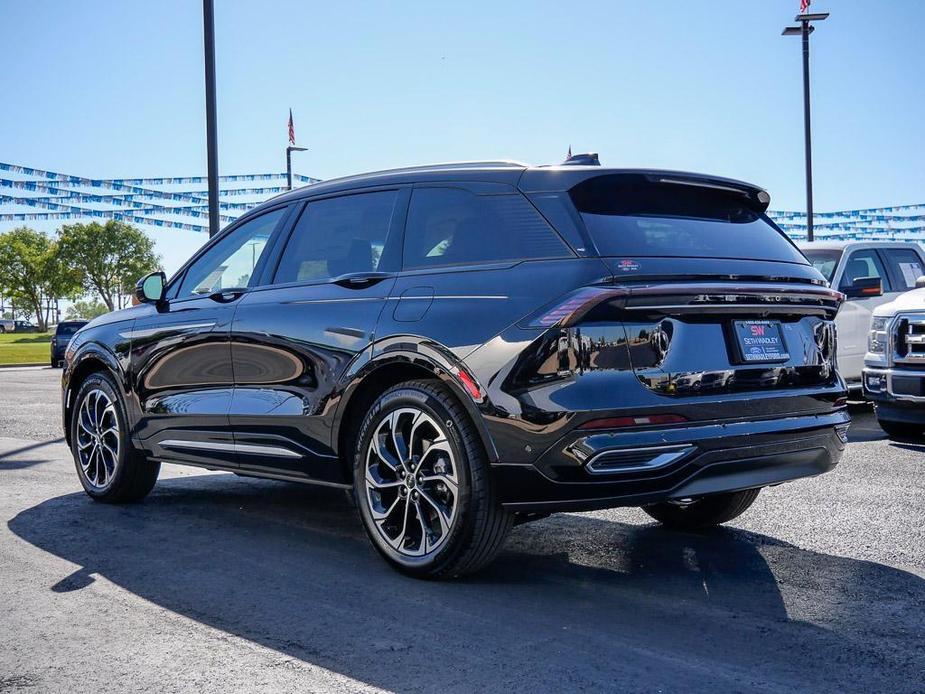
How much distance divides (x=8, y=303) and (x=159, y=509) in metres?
113

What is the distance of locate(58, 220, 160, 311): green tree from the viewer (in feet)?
332

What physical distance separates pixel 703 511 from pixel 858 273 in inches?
300

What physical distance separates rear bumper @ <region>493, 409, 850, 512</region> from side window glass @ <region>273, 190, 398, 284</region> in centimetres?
143

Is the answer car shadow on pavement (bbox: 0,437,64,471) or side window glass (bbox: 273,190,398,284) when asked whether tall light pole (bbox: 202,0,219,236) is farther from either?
side window glass (bbox: 273,190,398,284)

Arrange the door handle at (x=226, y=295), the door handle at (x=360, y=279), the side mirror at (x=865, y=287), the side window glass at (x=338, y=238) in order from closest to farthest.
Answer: the door handle at (x=360, y=279) → the side window glass at (x=338, y=238) → the door handle at (x=226, y=295) → the side mirror at (x=865, y=287)

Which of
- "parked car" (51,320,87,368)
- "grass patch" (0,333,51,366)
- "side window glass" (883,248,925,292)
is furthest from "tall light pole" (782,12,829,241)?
"grass patch" (0,333,51,366)

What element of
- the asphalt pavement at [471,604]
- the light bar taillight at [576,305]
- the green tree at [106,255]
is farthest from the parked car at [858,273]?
the green tree at [106,255]

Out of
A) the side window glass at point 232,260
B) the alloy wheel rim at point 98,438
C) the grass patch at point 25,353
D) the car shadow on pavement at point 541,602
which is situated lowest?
the grass patch at point 25,353

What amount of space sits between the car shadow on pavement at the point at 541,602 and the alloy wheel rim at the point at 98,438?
0.60 metres

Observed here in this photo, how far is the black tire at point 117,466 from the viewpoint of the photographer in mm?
6414

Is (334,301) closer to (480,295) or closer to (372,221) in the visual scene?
(372,221)

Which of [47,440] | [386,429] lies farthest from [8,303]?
[386,429]

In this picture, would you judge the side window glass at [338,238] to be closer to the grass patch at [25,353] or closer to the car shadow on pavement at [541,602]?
the car shadow on pavement at [541,602]

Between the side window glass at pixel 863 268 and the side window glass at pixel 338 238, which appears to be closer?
the side window glass at pixel 338 238
